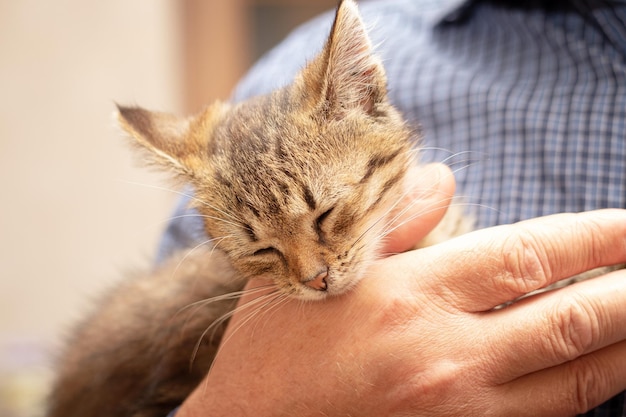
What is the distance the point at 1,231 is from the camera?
3684mm

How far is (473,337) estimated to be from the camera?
1.02 metres

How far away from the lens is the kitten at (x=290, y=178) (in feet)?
3.70

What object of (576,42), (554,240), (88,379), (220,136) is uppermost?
(220,136)

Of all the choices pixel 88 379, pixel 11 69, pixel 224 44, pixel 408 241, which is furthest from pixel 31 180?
pixel 408 241

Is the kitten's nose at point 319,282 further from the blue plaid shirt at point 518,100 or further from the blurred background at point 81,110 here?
the blurred background at point 81,110

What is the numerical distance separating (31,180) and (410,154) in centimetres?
305

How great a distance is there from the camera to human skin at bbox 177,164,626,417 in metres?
0.99

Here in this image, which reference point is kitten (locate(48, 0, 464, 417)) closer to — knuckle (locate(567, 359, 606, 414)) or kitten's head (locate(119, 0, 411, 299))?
kitten's head (locate(119, 0, 411, 299))

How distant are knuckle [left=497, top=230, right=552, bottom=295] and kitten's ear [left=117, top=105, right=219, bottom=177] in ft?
2.12

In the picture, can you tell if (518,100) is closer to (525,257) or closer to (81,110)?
(525,257)

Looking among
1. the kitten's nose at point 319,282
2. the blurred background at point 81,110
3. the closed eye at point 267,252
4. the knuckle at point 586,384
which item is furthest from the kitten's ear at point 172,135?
the blurred background at point 81,110

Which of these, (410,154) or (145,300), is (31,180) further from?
(410,154)

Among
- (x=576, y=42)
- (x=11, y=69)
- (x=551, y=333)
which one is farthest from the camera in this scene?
(x=11, y=69)

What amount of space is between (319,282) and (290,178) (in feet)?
0.66
